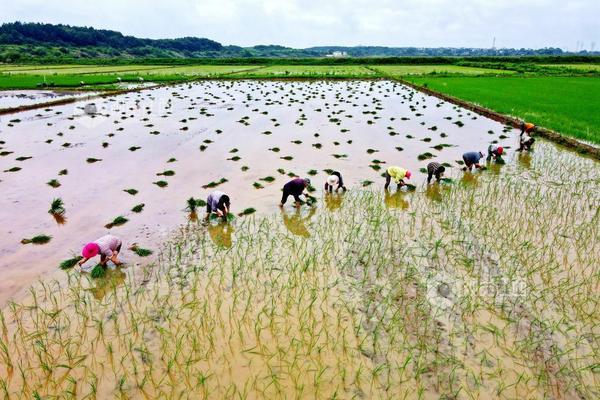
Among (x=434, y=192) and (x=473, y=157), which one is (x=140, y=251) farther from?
(x=473, y=157)

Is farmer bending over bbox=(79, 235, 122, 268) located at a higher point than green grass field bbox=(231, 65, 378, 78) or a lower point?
lower

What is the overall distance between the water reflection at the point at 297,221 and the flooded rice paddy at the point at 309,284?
4 centimetres

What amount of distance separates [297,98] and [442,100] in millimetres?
9013

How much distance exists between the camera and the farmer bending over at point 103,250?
5.11m

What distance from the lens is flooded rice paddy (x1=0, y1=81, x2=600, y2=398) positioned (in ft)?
12.0

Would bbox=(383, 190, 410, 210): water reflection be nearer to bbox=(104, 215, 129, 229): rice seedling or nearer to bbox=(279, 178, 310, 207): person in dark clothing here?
Answer: bbox=(279, 178, 310, 207): person in dark clothing

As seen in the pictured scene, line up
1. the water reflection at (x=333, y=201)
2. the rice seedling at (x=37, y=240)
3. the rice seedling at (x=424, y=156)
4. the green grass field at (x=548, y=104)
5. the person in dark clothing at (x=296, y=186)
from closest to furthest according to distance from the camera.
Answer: the rice seedling at (x=37, y=240)
the person in dark clothing at (x=296, y=186)
the water reflection at (x=333, y=201)
the rice seedling at (x=424, y=156)
the green grass field at (x=548, y=104)

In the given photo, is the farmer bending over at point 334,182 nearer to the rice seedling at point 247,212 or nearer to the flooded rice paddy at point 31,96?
the rice seedling at point 247,212

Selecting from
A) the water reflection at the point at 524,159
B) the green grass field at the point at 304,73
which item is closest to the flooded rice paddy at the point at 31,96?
the green grass field at the point at 304,73

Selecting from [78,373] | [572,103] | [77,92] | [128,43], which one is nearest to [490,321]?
[78,373]

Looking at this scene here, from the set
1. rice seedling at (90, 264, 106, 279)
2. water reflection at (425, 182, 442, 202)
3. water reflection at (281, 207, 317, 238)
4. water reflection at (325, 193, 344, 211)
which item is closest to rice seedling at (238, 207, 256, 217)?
water reflection at (281, 207, 317, 238)

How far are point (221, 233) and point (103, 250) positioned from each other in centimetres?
192

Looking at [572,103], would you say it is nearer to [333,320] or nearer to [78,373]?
[333,320]

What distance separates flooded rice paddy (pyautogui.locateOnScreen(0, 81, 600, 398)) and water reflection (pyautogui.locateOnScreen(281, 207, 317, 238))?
1.6 inches
